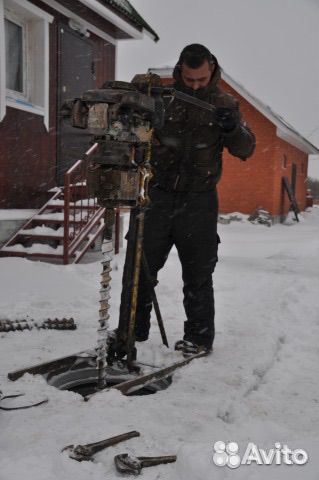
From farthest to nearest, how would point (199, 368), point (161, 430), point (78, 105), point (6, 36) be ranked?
point (6, 36)
point (199, 368)
point (78, 105)
point (161, 430)

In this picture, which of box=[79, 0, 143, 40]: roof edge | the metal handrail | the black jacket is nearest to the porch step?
the metal handrail

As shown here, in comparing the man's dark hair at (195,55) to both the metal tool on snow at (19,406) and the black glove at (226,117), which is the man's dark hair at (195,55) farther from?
the metal tool on snow at (19,406)

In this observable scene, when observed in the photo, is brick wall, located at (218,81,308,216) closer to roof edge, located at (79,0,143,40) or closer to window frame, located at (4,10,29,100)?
roof edge, located at (79,0,143,40)

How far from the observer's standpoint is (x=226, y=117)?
10.3 feet

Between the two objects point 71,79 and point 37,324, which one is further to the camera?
point 71,79

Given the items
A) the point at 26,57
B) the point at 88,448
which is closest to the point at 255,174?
the point at 26,57

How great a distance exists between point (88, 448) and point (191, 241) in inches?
71.6

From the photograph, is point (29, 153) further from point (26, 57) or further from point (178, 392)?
point (178, 392)

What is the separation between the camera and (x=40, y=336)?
3.89 m

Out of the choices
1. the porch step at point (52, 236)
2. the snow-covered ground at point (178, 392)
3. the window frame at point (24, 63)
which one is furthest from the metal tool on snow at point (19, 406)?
the window frame at point (24, 63)

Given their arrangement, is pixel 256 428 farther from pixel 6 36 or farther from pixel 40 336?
pixel 6 36

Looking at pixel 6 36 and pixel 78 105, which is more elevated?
pixel 6 36

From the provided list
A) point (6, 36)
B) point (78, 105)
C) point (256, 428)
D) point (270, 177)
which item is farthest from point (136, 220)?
point (270, 177)

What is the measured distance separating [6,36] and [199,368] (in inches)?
234
